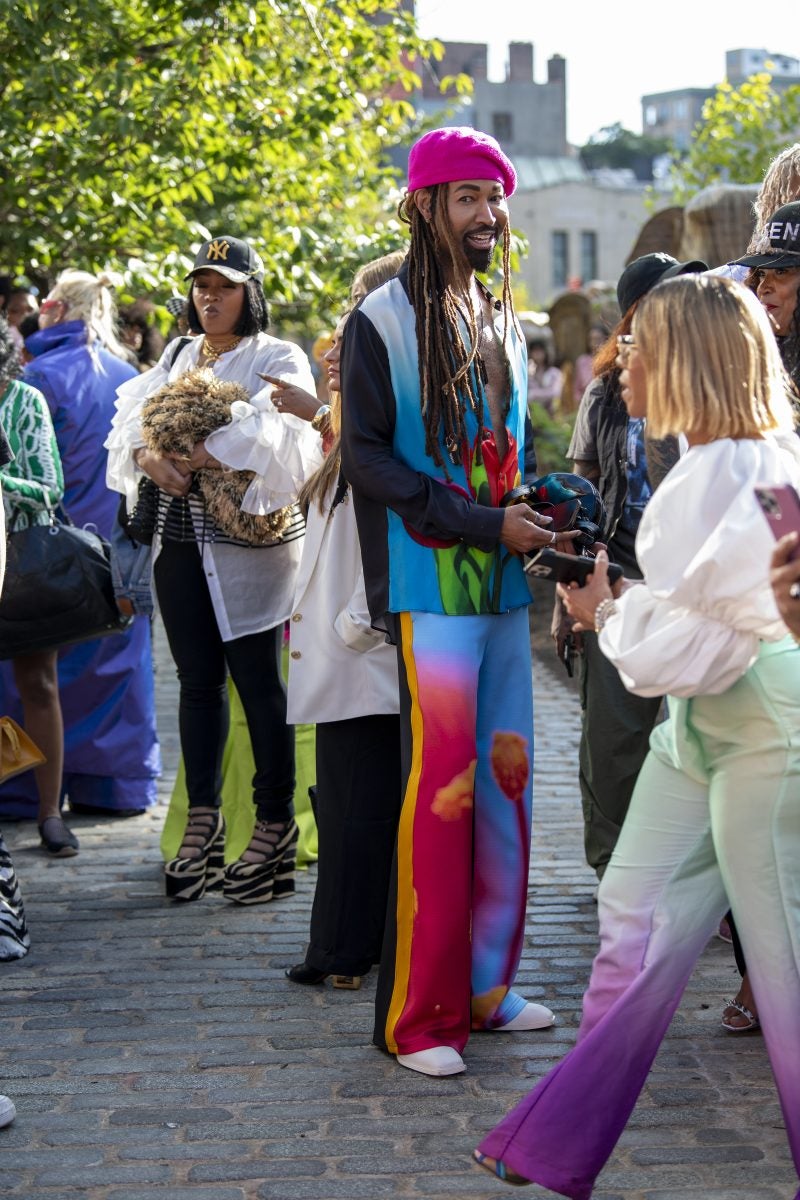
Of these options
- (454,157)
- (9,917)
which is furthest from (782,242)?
(9,917)

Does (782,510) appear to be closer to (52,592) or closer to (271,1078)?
(271,1078)

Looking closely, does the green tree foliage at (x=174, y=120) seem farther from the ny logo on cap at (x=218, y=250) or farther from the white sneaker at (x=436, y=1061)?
the white sneaker at (x=436, y=1061)

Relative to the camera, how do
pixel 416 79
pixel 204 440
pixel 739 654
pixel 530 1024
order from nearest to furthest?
pixel 739 654
pixel 530 1024
pixel 204 440
pixel 416 79

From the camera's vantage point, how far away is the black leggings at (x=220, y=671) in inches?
220

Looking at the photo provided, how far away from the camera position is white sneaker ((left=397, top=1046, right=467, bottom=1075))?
13.4 feet

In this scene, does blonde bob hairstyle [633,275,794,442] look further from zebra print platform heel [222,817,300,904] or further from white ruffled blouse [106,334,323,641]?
zebra print platform heel [222,817,300,904]

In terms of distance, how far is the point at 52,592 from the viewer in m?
6.27

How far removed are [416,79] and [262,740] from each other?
20.5 ft

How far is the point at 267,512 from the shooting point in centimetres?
544

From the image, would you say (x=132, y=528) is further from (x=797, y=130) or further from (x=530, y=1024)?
(x=797, y=130)

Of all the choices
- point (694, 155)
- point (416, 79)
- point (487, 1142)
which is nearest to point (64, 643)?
point (487, 1142)

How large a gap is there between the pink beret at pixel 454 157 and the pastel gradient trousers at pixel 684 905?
168 cm

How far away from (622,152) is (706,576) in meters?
125

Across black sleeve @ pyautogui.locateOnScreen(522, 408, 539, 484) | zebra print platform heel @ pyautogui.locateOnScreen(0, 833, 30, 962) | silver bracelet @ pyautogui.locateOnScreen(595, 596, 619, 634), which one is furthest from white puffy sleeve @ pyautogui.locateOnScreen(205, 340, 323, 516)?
silver bracelet @ pyautogui.locateOnScreen(595, 596, 619, 634)
